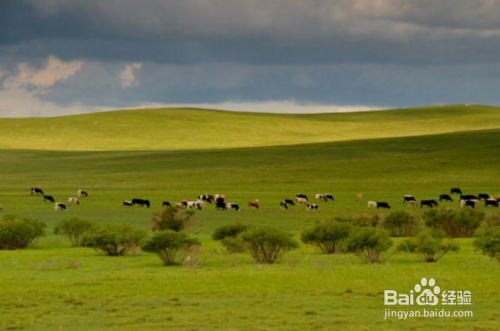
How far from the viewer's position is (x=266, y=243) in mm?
33656

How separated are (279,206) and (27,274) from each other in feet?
118

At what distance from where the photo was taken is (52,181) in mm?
93500

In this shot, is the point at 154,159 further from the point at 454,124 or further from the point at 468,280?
the point at 468,280

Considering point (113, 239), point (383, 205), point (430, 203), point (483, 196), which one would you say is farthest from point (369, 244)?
point (483, 196)

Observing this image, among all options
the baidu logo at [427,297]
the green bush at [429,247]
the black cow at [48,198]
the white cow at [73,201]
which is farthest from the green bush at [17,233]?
the black cow at [48,198]

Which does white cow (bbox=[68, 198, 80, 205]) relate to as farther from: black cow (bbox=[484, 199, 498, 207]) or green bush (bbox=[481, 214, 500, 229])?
green bush (bbox=[481, 214, 500, 229])

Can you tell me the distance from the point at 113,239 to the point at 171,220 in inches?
444

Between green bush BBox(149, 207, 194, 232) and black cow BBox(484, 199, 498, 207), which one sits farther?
black cow BBox(484, 199, 498, 207)

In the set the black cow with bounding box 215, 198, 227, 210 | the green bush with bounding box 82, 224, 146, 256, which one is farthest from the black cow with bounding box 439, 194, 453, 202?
the green bush with bounding box 82, 224, 146, 256

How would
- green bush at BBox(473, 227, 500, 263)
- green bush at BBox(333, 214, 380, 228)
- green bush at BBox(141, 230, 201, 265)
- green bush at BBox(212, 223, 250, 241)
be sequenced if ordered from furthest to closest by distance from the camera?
1. green bush at BBox(333, 214, 380, 228)
2. green bush at BBox(212, 223, 250, 241)
3. green bush at BBox(141, 230, 201, 265)
4. green bush at BBox(473, 227, 500, 263)

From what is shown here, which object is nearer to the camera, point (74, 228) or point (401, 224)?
point (74, 228)

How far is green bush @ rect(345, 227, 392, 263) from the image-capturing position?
33.3 m

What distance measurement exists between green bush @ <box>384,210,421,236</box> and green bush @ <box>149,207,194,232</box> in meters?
9.81

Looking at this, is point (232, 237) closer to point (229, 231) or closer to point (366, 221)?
point (229, 231)
